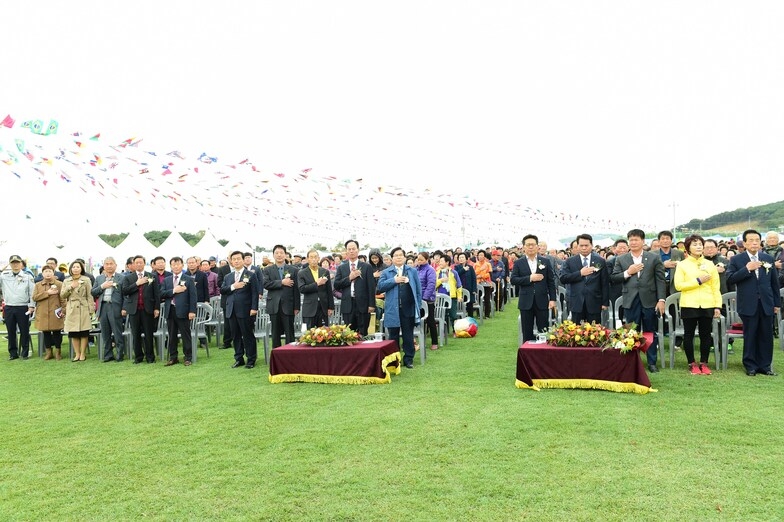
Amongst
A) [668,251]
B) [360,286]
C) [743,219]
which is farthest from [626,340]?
[743,219]

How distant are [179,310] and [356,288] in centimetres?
317

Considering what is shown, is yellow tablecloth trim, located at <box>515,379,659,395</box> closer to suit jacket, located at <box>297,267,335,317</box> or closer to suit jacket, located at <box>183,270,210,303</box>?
suit jacket, located at <box>297,267,335,317</box>

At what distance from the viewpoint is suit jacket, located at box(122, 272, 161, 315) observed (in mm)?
11211

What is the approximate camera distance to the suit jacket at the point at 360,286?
10266 millimetres

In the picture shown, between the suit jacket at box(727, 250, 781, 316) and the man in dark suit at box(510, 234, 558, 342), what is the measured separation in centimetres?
241

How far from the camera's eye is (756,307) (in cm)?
830

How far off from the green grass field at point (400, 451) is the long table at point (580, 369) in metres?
0.17

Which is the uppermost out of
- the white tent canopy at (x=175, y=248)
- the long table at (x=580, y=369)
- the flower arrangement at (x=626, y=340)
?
the white tent canopy at (x=175, y=248)

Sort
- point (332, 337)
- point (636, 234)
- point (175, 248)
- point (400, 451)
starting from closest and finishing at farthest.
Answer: point (400, 451) < point (332, 337) < point (636, 234) < point (175, 248)

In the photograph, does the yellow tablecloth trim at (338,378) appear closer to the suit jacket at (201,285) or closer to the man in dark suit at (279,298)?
the man in dark suit at (279,298)

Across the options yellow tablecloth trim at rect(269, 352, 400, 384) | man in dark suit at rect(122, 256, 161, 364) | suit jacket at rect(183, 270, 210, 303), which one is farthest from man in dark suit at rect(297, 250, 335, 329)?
suit jacket at rect(183, 270, 210, 303)

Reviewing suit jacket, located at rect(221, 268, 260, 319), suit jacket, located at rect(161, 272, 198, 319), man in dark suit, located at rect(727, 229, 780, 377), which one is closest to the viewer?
man in dark suit, located at rect(727, 229, 780, 377)

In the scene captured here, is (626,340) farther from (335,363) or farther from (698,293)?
(335,363)

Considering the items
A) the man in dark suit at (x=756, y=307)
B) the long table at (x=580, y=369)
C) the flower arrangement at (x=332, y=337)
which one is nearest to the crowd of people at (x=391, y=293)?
the man in dark suit at (x=756, y=307)
